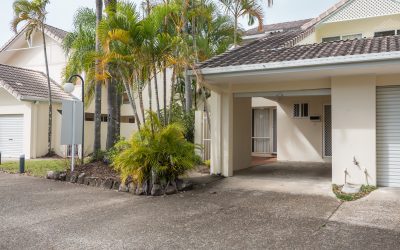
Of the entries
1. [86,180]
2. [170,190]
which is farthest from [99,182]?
[170,190]

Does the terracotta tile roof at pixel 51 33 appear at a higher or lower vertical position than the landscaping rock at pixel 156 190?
higher

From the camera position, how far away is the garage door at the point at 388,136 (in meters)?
9.41

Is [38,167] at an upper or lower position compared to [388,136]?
lower

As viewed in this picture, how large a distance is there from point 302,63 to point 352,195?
337cm

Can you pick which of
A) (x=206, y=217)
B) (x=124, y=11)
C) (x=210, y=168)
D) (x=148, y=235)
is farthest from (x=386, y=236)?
(x=124, y=11)

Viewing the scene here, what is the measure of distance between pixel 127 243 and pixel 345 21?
12.3 metres

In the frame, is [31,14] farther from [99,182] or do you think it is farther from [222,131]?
[222,131]

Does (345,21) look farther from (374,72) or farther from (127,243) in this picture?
(127,243)

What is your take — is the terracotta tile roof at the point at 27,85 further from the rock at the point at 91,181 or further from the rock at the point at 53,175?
the rock at the point at 91,181

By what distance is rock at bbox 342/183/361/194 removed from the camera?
872 cm

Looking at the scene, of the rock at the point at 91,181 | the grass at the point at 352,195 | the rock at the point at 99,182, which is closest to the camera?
the grass at the point at 352,195

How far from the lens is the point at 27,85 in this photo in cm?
1816

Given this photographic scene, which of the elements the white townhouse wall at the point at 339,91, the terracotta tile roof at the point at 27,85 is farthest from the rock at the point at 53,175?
the terracotta tile roof at the point at 27,85

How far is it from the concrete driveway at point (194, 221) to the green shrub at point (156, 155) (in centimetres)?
70
